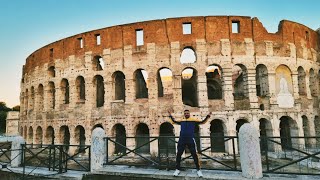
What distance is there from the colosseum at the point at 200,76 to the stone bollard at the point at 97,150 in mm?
7673

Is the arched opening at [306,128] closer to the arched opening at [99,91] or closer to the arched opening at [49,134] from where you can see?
the arched opening at [99,91]

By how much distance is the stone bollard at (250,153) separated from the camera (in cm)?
553

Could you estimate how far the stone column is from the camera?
7145 millimetres

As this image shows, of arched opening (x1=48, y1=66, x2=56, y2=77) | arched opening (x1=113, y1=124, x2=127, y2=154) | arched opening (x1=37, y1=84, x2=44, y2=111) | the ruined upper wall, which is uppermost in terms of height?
the ruined upper wall

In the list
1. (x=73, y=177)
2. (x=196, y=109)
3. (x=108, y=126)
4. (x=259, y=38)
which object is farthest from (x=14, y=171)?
(x=259, y=38)

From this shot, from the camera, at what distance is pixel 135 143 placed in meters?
15.7

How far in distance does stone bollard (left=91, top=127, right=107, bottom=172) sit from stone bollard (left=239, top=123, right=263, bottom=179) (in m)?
3.92

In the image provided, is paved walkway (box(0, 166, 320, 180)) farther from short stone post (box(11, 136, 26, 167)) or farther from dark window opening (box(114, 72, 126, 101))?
dark window opening (box(114, 72, 126, 101))

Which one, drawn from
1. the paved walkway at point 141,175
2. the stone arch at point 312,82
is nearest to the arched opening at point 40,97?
the paved walkway at point 141,175

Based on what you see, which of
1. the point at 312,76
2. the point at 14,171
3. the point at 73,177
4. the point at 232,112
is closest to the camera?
the point at 73,177

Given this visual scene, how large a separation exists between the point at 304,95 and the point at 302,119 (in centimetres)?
161

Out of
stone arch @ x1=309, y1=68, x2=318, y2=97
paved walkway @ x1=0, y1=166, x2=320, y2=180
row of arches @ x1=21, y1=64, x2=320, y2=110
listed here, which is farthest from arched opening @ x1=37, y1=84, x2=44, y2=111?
stone arch @ x1=309, y1=68, x2=318, y2=97

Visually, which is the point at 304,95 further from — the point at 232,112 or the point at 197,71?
the point at 197,71

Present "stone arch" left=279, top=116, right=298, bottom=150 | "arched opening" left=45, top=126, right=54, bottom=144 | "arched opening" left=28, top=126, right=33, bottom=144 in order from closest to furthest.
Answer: "stone arch" left=279, top=116, right=298, bottom=150, "arched opening" left=45, top=126, right=54, bottom=144, "arched opening" left=28, top=126, right=33, bottom=144
